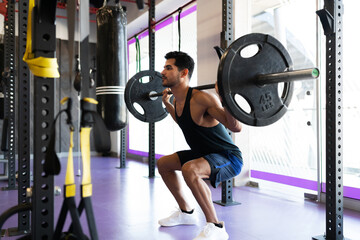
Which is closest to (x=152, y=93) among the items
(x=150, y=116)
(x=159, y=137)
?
(x=150, y=116)

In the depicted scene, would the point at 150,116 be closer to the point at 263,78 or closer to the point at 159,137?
the point at 263,78

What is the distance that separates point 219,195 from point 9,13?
10.0ft

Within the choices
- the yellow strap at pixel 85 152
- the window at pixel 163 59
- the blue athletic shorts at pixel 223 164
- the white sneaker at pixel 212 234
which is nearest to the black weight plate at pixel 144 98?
the blue athletic shorts at pixel 223 164

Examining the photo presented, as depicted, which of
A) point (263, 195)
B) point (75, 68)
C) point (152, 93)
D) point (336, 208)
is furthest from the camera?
point (263, 195)

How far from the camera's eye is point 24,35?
2.44 metres

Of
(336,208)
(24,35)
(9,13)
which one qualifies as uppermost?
Answer: (9,13)

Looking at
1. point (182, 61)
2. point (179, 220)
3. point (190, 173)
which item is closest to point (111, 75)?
point (190, 173)

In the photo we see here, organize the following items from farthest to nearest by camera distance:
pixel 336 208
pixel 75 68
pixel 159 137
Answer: pixel 159 137
pixel 336 208
pixel 75 68

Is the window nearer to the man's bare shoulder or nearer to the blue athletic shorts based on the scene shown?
the man's bare shoulder

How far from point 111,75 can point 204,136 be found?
1.35m

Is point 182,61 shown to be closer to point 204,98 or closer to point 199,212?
point 204,98

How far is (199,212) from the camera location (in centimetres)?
311

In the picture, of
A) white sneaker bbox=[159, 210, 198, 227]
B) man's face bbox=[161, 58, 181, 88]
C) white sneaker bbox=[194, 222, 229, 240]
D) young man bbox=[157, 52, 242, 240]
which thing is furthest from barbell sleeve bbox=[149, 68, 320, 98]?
white sneaker bbox=[159, 210, 198, 227]

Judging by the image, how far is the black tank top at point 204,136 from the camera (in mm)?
2594
